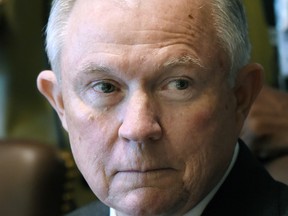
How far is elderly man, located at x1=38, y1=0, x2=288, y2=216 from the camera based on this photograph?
1.04 m

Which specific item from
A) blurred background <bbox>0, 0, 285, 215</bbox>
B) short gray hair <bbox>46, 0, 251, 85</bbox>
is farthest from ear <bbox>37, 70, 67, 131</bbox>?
blurred background <bbox>0, 0, 285, 215</bbox>

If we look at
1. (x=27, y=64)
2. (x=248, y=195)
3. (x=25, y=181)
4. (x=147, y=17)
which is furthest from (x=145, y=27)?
(x=27, y=64)

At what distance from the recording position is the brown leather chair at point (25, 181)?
1748 mm

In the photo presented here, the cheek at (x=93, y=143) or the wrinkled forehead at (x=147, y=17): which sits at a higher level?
the wrinkled forehead at (x=147, y=17)

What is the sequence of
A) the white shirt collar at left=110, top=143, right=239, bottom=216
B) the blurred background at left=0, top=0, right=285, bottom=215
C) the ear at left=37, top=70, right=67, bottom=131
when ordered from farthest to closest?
the blurred background at left=0, top=0, right=285, bottom=215, the ear at left=37, top=70, right=67, bottom=131, the white shirt collar at left=110, top=143, right=239, bottom=216

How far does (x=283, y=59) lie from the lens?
287 centimetres

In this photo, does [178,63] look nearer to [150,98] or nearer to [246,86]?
[150,98]

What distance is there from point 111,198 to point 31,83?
1543 mm

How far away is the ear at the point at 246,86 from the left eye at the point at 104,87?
22 centimetres

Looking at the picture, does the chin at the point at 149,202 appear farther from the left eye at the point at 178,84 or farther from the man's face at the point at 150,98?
the left eye at the point at 178,84

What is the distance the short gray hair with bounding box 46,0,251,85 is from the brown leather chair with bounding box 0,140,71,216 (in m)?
0.60

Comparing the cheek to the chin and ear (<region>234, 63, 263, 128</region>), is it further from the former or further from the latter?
ear (<region>234, 63, 263, 128</region>)

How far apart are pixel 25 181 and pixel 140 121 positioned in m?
0.80

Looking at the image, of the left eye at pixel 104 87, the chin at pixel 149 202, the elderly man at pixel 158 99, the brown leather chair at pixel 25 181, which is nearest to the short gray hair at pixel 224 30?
the elderly man at pixel 158 99
